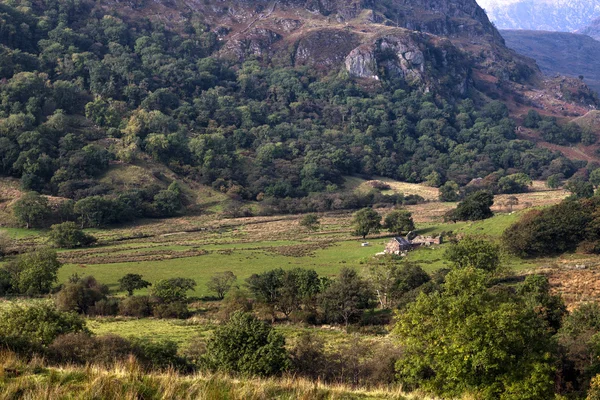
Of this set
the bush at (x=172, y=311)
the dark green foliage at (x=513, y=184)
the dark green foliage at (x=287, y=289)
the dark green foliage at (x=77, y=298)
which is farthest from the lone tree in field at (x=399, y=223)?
the dark green foliage at (x=513, y=184)

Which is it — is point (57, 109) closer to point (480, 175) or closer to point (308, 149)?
point (308, 149)

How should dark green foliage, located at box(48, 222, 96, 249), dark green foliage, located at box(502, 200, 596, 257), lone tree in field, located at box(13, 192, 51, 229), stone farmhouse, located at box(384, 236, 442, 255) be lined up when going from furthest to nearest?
lone tree in field, located at box(13, 192, 51, 229), dark green foliage, located at box(48, 222, 96, 249), stone farmhouse, located at box(384, 236, 442, 255), dark green foliage, located at box(502, 200, 596, 257)

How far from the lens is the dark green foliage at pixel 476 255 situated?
4666 cm

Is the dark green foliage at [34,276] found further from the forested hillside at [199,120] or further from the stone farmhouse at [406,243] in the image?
the stone farmhouse at [406,243]

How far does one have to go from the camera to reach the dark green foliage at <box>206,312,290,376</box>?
2320cm

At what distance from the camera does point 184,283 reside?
46.3 meters

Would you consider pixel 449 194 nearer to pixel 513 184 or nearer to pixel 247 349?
pixel 513 184

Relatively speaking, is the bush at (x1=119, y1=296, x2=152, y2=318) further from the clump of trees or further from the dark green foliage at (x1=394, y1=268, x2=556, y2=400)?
the dark green foliage at (x1=394, y1=268, x2=556, y2=400)

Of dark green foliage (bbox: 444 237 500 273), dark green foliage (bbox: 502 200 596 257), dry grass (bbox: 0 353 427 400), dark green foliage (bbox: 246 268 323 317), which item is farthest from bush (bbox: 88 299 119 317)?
dark green foliage (bbox: 502 200 596 257)

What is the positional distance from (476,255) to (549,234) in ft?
46.9

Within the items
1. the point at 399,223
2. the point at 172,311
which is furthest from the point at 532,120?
the point at 172,311

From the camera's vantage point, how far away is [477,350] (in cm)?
1962

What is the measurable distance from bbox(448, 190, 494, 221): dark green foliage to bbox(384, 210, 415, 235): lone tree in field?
8231mm

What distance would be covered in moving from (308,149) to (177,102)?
4043 centimetres
